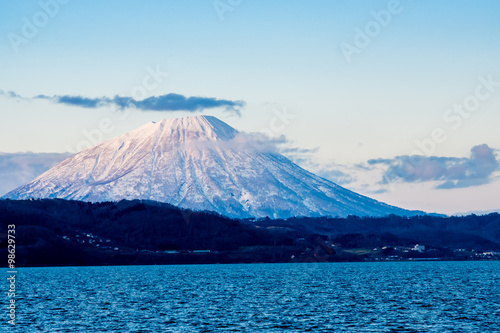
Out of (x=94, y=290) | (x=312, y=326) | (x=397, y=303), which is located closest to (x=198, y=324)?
(x=312, y=326)

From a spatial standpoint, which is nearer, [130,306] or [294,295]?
[130,306]

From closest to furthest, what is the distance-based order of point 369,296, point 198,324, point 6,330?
point 6,330 → point 198,324 → point 369,296

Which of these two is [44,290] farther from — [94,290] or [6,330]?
[6,330]

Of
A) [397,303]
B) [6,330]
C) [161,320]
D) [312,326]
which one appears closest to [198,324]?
[161,320]

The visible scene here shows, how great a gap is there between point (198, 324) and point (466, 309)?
40.2 metres

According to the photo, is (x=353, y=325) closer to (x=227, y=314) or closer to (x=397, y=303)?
(x=227, y=314)

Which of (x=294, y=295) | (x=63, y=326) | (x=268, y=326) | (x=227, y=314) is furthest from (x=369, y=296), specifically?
(x=63, y=326)

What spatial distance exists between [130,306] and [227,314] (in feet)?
67.1

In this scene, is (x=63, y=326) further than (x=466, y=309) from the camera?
No

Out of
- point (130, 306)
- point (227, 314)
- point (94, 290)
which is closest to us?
point (227, 314)

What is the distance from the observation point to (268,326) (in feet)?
281

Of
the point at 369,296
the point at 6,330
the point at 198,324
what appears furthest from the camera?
the point at 369,296

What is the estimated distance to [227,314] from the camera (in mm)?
99062

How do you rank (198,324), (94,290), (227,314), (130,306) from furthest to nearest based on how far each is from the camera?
(94,290), (130,306), (227,314), (198,324)
